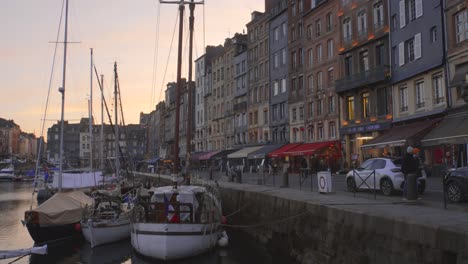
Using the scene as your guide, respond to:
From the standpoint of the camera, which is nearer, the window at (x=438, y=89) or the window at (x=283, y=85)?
the window at (x=438, y=89)

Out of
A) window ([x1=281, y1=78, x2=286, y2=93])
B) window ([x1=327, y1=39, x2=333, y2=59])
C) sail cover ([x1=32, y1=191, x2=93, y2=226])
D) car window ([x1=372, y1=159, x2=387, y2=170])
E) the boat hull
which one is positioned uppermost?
window ([x1=327, y1=39, x2=333, y2=59])

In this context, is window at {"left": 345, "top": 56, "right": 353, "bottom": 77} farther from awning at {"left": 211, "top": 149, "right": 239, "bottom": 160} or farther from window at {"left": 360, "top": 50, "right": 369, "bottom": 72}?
awning at {"left": 211, "top": 149, "right": 239, "bottom": 160}

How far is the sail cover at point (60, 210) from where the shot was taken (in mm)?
20125

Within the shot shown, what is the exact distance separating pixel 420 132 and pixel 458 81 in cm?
371

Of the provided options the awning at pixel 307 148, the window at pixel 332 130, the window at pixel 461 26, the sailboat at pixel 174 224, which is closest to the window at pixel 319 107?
the window at pixel 332 130

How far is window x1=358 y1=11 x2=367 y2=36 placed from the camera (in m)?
37.9

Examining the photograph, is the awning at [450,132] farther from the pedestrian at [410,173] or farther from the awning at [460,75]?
the pedestrian at [410,173]

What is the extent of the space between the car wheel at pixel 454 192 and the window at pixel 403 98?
1922 centimetres

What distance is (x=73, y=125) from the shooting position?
17162 cm

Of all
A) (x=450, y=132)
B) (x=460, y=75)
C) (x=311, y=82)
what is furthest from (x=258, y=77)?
(x=450, y=132)

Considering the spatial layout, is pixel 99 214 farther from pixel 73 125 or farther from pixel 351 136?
pixel 73 125

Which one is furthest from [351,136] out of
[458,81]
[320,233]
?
[320,233]

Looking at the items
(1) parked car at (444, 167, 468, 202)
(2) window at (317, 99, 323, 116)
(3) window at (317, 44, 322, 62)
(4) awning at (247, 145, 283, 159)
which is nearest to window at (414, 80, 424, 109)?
(2) window at (317, 99, 323, 116)

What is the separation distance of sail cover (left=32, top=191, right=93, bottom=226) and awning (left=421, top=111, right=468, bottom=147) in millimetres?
18692
